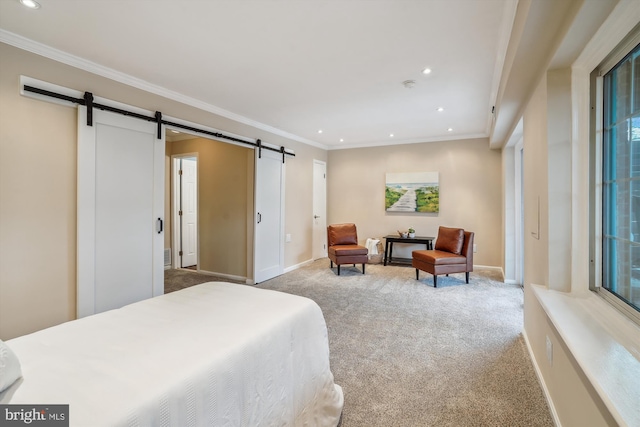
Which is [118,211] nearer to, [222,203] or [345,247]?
[222,203]

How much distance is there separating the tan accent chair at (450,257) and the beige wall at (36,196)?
430 cm

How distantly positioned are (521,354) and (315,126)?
161 inches

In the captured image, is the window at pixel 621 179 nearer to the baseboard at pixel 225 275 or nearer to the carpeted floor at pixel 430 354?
the carpeted floor at pixel 430 354

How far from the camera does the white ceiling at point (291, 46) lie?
6.45 ft

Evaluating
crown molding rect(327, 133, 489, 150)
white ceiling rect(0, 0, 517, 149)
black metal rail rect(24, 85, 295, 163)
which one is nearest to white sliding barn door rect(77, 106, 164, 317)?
black metal rail rect(24, 85, 295, 163)

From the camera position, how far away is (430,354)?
2490mm

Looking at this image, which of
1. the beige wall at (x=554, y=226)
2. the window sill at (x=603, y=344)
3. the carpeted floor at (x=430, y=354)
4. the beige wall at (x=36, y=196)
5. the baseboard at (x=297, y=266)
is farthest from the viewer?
the baseboard at (x=297, y=266)

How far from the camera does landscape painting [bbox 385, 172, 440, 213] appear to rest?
592 centimetres

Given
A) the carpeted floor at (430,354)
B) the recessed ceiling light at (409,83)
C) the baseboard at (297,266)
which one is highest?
the recessed ceiling light at (409,83)

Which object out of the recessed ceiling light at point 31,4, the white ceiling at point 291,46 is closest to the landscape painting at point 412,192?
the white ceiling at point 291,46

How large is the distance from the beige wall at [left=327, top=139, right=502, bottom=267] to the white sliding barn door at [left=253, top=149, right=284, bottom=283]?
191 centimetres

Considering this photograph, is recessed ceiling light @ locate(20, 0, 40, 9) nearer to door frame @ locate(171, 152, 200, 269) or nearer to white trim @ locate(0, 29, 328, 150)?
white trim @ locate(0, 29, 328, 150)

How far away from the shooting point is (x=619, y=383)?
3.35ft

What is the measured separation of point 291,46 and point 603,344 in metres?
2.70
